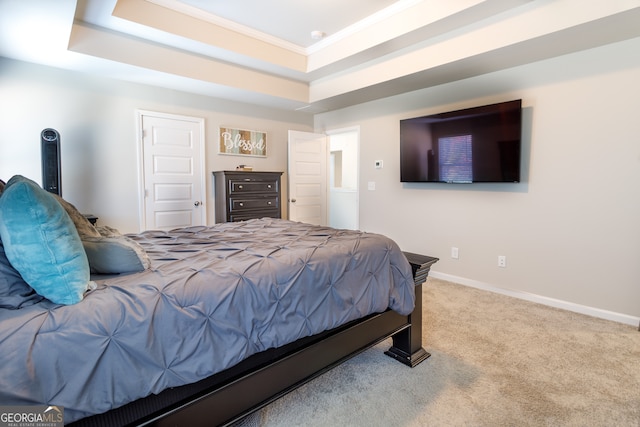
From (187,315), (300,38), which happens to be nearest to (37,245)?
(187,315)

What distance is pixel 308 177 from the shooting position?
5.31m

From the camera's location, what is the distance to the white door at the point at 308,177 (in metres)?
5.07

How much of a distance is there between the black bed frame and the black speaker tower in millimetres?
2936

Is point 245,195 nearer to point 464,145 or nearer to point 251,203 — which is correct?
point 251,203

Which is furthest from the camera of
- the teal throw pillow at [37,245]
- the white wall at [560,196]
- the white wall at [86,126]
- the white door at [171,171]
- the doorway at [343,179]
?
the doorway at [343,179]

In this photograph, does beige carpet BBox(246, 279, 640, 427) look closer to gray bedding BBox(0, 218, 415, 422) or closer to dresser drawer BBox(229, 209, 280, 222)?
gray bedding BBox(0, 218, 415, 422)

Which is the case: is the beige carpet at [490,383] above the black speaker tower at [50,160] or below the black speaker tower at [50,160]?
below

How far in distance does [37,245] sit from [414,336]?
2047 mm

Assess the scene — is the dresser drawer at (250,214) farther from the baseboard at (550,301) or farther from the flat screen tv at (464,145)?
the baseboard at (550,301)

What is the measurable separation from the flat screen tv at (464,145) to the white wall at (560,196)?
16cm

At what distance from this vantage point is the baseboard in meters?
2.75

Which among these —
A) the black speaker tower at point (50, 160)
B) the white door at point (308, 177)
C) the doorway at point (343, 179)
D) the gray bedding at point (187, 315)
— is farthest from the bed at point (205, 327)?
the doorway at point (343, 179)

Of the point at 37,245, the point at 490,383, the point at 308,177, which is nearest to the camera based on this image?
the point at 37,245

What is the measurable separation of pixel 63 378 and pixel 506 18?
367 cm
